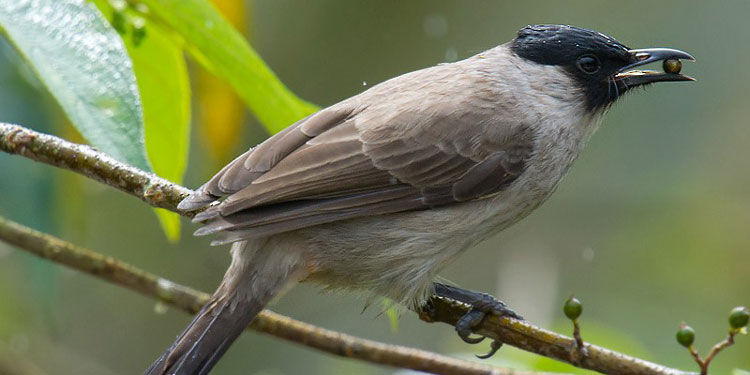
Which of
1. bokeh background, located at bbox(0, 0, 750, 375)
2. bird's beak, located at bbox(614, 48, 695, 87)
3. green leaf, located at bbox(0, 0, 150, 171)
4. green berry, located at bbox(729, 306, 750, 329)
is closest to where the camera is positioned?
green leaf, located at bbox(0, 0, 150, 171)

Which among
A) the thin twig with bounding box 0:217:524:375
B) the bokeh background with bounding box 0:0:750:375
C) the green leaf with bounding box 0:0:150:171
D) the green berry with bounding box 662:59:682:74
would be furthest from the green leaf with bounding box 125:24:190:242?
the bokeh background with bounding box 0:0:750:375

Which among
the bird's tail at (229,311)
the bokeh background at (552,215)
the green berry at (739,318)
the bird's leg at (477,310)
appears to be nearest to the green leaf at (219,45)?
the bird's tail at (229,311)

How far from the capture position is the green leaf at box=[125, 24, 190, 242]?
3.09 meters

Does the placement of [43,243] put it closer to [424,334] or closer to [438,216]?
[438,216]

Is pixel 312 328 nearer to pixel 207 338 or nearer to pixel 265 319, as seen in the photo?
pixel 265 319

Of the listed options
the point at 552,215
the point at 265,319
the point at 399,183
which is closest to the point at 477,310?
the point at 399,183

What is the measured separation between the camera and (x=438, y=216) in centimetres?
355

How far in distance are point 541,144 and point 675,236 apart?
147 inches

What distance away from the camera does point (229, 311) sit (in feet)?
10.5

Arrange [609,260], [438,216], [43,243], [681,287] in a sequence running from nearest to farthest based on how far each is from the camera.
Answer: [438,216] < [43,243] < [681,287] < [609,260]

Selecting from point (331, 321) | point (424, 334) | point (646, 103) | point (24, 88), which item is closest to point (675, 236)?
point (646, 103)

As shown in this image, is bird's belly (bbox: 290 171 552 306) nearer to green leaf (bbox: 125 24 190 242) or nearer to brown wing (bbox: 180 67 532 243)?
brown wing (bbox: 180 67 532 243)

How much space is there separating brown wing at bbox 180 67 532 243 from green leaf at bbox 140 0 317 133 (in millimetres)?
333

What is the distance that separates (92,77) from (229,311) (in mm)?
891
